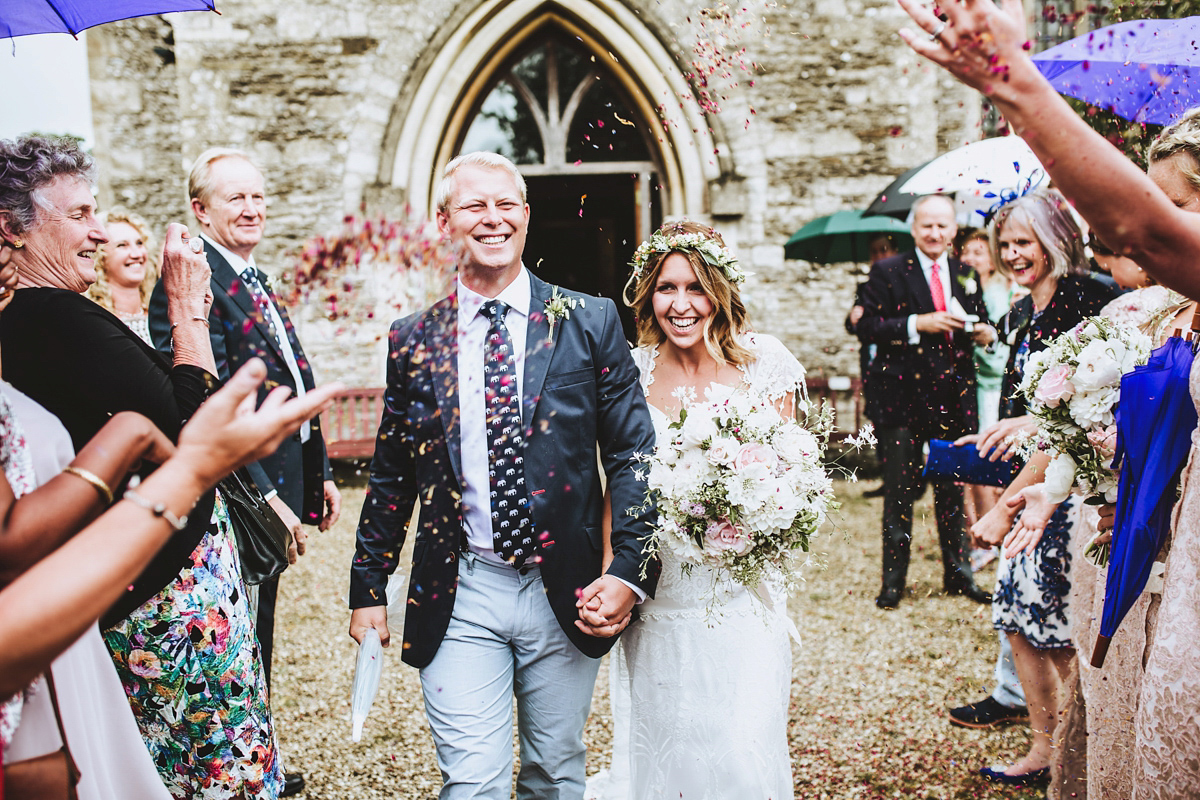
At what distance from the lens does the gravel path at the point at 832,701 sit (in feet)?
12.6

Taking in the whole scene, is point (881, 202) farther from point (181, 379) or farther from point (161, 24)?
point (161, 24)

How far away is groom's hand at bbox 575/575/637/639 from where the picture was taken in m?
2.54

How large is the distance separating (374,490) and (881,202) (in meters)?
6.21

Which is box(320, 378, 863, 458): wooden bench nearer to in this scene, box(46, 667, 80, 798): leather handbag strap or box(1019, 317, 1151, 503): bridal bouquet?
box(1019, 317, 1151, 503): bridal bouquet

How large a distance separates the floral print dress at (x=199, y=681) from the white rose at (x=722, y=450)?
1.57 metres

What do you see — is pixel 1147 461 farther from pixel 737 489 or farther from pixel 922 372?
pixel 922 372

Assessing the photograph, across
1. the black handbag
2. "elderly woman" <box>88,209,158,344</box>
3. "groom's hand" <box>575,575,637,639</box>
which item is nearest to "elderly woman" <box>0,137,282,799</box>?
the black handbag

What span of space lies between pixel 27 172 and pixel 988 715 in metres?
4.51

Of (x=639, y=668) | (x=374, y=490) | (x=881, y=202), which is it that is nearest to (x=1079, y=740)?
(x=639, y=668)

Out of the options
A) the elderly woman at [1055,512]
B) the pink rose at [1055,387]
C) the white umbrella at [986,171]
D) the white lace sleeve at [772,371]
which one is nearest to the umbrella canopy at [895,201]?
the white umbrella at [986,171]

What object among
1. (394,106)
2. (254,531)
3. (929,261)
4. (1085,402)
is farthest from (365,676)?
(394,106)

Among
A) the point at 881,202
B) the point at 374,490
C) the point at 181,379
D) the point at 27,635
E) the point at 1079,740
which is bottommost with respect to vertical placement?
the point at 1079,740

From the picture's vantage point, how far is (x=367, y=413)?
31.6 feet

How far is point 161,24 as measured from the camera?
32.9 feet
